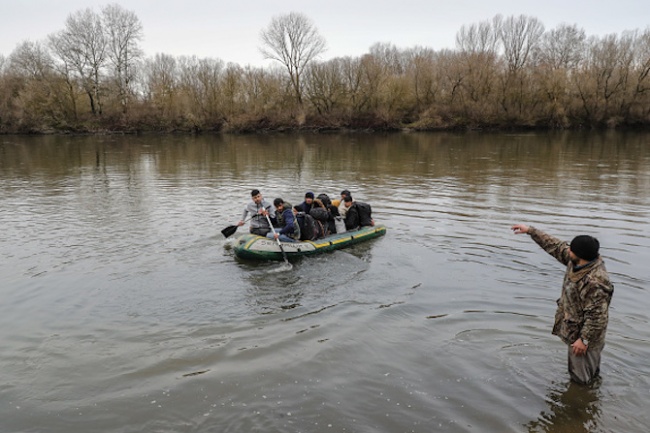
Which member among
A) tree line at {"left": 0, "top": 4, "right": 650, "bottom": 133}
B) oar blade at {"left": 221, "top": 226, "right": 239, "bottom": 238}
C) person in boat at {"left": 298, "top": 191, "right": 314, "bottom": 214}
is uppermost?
tree line at {"left": 0, "top": 4, "right": 650, "bottom": 133}

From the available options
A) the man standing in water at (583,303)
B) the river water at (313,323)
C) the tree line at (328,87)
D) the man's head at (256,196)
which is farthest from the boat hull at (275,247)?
the tree line at (328,87)

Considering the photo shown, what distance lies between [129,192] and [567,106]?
50001mm

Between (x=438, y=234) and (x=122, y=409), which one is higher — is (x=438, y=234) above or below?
above

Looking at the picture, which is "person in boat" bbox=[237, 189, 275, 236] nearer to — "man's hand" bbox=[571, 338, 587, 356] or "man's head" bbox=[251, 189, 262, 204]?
"man's head" bbox=[251, 189, 262, 204]

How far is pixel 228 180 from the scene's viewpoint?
2197 cm

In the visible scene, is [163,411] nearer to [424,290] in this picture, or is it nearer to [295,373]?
[295,373]

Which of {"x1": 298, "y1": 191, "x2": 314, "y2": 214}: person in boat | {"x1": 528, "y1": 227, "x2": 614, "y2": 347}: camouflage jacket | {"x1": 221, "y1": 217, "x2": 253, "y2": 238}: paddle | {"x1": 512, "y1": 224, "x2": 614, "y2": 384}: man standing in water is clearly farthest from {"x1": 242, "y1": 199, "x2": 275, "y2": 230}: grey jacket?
{"x1": 528, "y1": 227, "x2": 614, "y2": 347}: camouflage jacket

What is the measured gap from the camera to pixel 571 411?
5090 millimetres

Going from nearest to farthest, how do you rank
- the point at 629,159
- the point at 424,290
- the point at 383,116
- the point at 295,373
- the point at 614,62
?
the point at 295,373
the point at 424,290
the point at 629,159
the point at 614,62
the point at 383,116

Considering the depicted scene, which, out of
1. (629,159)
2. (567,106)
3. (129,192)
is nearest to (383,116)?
(567,106)

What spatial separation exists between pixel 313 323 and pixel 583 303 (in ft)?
12.8

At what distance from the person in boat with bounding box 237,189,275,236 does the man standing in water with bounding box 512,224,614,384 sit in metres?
7.35

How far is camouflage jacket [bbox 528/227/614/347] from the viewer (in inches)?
183

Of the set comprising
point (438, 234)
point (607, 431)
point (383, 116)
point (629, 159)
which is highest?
point (383, 116)
